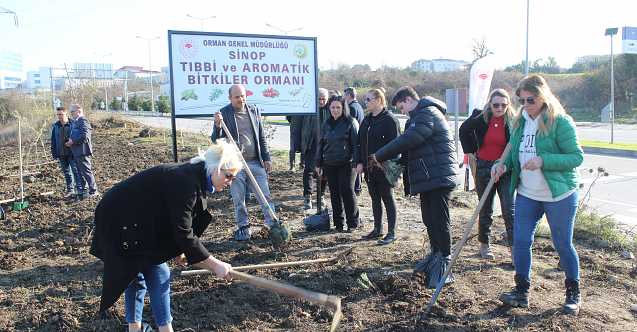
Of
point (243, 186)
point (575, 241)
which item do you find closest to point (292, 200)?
point (243, 186)

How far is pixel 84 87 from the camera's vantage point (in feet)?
88.6

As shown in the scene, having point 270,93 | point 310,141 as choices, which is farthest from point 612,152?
point 270,93

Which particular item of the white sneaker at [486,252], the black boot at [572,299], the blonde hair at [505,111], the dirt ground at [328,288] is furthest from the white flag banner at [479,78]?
the black boot at [572,299]

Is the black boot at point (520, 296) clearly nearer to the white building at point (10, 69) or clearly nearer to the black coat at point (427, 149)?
the black coat at point (427, 149)

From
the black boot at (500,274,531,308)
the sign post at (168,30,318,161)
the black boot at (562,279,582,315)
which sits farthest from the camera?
the sign post at (168,30,318,161)

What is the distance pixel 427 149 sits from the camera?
461 centimetres

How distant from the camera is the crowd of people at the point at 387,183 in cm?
317

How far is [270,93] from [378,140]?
2.34 m

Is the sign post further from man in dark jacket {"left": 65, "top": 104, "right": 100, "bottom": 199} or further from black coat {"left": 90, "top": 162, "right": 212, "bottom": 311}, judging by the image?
black coat {"left": 90, "top": 162, "right": 212, "bottom": 311}

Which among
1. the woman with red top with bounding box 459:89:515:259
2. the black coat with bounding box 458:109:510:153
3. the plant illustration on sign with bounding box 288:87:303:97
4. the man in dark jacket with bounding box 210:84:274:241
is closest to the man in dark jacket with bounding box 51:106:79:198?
the plant illustration on sign with bounding box 288:87:303:97

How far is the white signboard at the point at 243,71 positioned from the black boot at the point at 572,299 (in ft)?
15.4

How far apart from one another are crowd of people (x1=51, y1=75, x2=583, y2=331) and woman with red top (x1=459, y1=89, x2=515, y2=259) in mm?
10

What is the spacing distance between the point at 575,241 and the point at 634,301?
1782 mm

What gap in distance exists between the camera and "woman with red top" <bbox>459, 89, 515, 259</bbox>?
5.06 m
